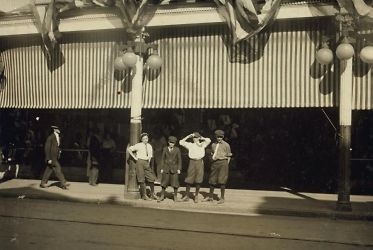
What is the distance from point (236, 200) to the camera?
40.5ft

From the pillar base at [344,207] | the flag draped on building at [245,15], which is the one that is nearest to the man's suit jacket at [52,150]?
the flag draped on building at [245,15]

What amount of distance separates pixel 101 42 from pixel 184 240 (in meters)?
6.98

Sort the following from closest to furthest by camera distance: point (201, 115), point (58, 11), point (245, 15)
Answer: point (245, 15)
point (58, 11)
point (201, 115)

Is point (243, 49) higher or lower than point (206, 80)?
higher

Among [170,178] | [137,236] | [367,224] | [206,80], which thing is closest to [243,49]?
[206,80]

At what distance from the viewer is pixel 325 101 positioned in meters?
11.3

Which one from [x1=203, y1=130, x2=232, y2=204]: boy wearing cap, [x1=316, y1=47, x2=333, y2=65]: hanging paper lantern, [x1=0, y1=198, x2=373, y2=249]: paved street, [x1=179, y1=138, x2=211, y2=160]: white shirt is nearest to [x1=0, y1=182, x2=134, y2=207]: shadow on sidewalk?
[x1=0, y1=198, x2=373, y2=249]: paved street

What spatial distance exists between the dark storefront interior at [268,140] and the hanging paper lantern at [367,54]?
4.39 metres

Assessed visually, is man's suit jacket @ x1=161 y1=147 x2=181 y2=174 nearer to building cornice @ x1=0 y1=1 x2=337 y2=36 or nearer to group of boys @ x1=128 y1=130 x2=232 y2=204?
group of boys @ x1=128 y1=130 x2=232 y2=204

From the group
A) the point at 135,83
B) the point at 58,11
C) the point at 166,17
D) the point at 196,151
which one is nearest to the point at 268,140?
the point at 196,151

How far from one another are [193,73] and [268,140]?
475cm

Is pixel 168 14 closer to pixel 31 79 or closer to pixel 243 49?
pixel 243 49

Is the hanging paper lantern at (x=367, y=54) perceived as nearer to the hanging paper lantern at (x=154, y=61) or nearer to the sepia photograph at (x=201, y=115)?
the sepia photograph at (x=201, y=115)

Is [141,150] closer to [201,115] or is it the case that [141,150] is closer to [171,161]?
[171,161]
